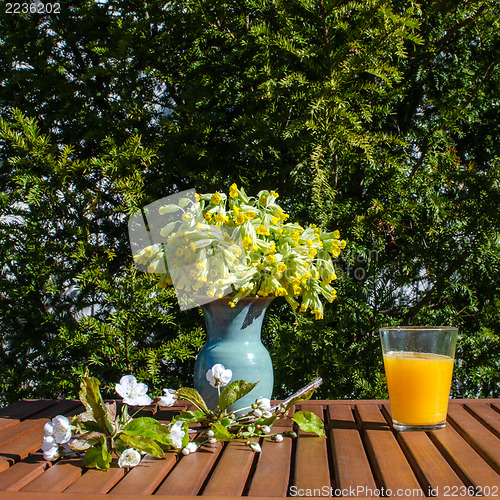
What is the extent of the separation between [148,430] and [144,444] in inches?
1.7

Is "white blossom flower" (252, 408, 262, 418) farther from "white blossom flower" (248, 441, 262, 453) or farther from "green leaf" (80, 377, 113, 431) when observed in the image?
"green leaf" (80, 377, 113, 431)

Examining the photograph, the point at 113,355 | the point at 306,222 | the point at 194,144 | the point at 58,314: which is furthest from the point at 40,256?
the point at 306,222

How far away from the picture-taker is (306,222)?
1.94 meters

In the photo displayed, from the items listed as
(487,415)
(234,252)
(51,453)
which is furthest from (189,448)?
(487,415)

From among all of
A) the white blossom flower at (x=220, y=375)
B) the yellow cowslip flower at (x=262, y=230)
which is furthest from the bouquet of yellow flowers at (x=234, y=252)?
the white blossom flower at (x=220, y=375)

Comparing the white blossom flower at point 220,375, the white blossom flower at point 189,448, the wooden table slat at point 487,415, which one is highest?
the white blossom flower at point 220,375

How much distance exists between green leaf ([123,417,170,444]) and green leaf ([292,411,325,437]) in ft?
0.88

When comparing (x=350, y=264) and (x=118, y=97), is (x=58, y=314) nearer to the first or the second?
(x=118, y=97)

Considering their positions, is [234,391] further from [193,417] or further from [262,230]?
[262,230]

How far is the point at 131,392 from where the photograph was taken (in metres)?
0.98

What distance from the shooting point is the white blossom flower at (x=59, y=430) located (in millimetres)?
884

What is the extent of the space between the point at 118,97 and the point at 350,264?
4.19 feet

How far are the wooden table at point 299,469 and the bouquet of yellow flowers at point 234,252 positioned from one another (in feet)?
1.08

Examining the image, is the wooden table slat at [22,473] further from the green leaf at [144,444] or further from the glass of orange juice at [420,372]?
the glass of orange juice at [420,372]
